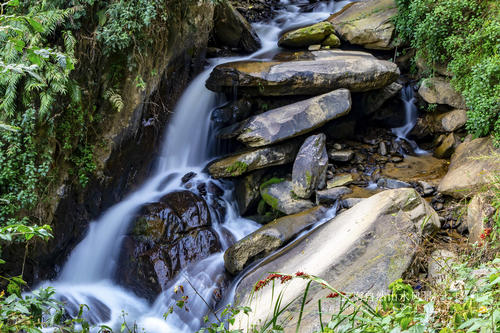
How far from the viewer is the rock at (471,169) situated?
5.19 m

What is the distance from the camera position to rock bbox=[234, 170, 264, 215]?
662cm

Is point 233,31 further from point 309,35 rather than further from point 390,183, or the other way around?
point 390,183

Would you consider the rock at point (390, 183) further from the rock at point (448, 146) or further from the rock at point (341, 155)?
the rock at point (448, 146)

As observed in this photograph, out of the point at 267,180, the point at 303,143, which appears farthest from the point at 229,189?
the point at 303,143

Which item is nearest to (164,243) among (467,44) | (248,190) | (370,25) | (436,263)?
(248,190)

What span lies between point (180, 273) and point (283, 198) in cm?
216

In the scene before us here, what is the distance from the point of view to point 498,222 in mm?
3709

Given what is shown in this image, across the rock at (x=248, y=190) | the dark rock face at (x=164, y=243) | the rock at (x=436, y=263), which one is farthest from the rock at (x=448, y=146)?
the dark rock face at (x=164, y=243)

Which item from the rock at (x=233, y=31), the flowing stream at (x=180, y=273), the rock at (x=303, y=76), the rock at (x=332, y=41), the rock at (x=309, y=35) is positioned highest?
the rock at (x=233, y=31)

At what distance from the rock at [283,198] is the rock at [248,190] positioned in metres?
0.15

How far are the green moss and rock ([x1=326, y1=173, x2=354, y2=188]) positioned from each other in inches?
61.7

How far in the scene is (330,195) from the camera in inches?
239

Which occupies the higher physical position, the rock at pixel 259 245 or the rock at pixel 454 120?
the rock at pixel 454 120

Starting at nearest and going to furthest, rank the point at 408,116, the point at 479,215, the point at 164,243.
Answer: the point at 479,215
the point at 164,243
the point at 408,116
